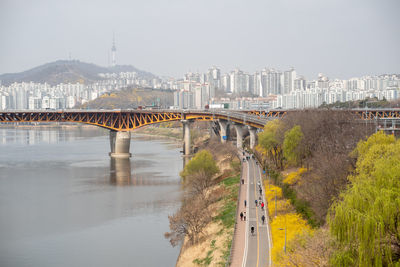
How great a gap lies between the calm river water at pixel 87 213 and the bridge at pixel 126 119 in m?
9.67

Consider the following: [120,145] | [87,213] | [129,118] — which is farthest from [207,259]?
[129,118]

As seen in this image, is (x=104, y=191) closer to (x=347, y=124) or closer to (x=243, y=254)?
(x=347, y=124)

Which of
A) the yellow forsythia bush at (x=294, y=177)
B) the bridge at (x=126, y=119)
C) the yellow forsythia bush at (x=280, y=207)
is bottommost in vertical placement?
the yellow forsythia bush at (x=280, y=207)

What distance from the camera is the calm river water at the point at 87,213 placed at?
1193 inches

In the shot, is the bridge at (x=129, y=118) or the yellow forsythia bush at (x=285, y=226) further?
the bridge at (x=129, y=118)

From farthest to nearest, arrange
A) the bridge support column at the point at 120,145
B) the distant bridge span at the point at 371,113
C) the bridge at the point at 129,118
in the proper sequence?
the distant bridge span at the point at 371,113
the bridge support column at the point at 120,145
the bridge at the point at 129,118

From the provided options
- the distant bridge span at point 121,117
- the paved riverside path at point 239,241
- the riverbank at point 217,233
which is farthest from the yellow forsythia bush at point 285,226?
the distant bridge span at point 121,117

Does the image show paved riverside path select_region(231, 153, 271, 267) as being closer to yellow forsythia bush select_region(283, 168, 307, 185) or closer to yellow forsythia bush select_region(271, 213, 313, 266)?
yellow forsythia bush select_region(271, 213, 313, 266)

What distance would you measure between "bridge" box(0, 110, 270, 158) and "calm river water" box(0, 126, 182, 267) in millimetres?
9673

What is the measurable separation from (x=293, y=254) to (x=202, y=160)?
88.0ft

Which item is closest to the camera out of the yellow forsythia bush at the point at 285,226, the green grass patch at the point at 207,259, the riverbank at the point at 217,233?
the yellow forsythia bush at the point at 285,226

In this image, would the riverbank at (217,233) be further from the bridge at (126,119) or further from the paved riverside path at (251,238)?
the bridge at (126,119)

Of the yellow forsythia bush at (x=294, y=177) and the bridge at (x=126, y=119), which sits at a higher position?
the bridge at (x=126, y=119)

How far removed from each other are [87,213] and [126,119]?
43.9 meters
